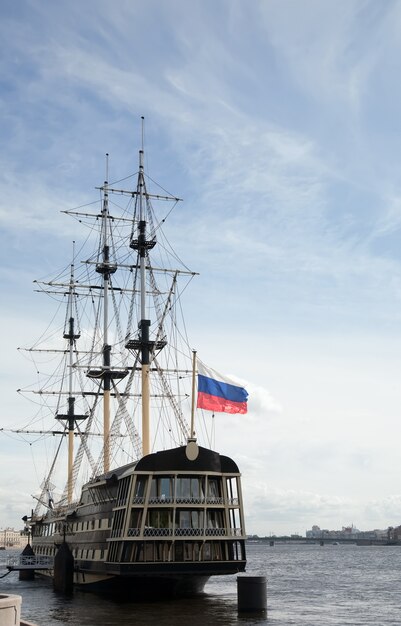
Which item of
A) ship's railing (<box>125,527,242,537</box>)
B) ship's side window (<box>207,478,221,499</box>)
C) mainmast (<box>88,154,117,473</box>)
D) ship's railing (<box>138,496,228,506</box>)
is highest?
mainmast (<box>88,154,117,473</box>)

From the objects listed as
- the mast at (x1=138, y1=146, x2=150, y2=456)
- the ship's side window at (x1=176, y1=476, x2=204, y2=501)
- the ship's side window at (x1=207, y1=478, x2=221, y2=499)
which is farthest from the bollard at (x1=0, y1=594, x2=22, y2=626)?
the mast at (x1=138, y1=146, x2=150, y2=456)

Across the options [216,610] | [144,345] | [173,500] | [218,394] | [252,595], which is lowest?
[216,610]

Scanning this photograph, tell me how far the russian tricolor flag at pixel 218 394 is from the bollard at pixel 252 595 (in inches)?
349

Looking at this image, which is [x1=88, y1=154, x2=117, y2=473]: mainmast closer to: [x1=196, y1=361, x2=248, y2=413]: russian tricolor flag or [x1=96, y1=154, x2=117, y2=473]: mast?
[x1=96, y1=154, x2=117, y2=473]: mast

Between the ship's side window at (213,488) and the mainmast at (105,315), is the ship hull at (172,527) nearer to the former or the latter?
the ship's side window at (213,488)

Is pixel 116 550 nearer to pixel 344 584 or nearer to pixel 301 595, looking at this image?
pixel 301 595

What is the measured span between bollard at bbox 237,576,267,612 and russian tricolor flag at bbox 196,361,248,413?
8.86 meters

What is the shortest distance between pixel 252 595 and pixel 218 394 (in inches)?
400

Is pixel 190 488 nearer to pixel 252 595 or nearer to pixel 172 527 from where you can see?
pixel 172 527

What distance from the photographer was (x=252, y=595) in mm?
35281

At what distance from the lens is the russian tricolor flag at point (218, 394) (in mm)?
40094

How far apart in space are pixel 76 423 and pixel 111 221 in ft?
87.2

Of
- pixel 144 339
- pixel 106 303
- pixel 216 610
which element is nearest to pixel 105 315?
pixel 106 303

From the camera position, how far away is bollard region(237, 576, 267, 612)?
3521 cm
